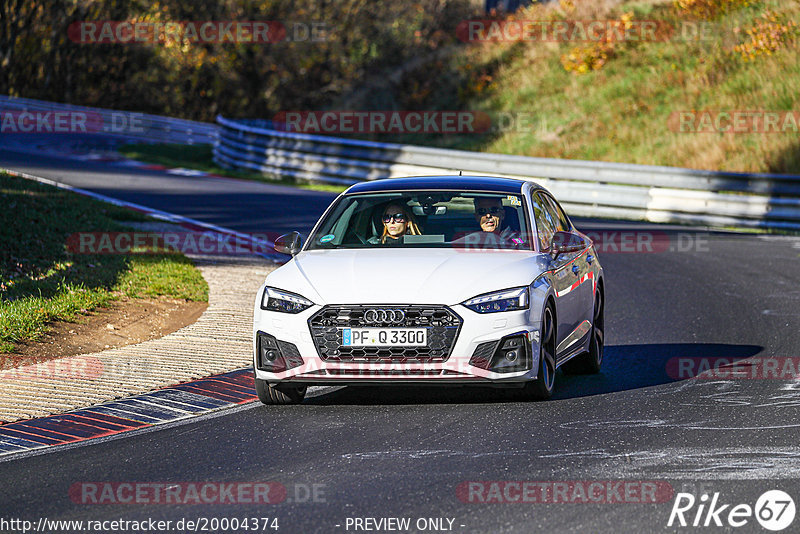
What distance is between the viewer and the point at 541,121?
34.4m

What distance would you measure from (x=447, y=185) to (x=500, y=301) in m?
1.72

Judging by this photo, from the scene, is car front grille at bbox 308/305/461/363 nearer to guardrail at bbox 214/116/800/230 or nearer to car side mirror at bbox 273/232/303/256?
car side mirror at bbox 273/232/303/256

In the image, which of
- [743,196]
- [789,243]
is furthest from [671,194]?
[789,243]

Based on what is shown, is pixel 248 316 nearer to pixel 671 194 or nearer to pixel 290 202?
pixel 290 202

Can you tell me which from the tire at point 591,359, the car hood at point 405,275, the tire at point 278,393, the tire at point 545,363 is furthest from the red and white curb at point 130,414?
the tire at point 591,359

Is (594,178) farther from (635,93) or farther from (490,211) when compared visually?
(490,211)

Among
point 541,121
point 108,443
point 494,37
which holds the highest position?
point 494,37

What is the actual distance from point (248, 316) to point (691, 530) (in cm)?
747

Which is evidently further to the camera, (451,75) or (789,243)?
(451,75)

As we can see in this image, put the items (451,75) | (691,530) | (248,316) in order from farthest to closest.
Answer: (451,75)
(248,316)
(691,530)

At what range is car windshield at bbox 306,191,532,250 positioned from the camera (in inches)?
372

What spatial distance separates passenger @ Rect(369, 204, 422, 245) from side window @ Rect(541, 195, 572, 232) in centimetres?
136

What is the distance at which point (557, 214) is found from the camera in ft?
35.6

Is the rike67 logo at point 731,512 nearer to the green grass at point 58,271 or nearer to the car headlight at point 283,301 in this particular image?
the car headlight at point 283,301
